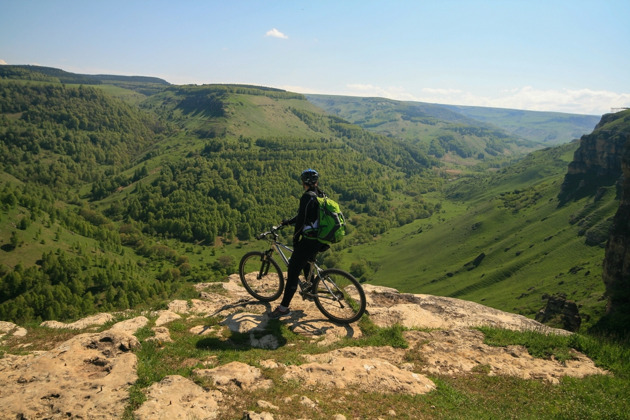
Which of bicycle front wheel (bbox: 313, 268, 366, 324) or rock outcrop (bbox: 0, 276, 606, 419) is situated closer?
rock outcrop (bbox: 0, 276, 606, 419)

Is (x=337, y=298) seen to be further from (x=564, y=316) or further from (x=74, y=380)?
(x=564, y=316)

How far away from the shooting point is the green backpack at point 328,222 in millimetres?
12305

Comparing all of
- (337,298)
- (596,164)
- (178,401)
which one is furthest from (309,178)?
(596,164)

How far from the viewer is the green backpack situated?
40.4ft

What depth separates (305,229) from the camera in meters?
12.7

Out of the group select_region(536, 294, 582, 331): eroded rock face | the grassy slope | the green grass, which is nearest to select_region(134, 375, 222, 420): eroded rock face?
the green grass

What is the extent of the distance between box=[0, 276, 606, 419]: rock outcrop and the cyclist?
2257mm

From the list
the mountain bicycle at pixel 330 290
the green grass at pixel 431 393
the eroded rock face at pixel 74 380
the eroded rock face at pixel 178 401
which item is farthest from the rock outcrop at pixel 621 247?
the eroded rock face at pixel 74 380

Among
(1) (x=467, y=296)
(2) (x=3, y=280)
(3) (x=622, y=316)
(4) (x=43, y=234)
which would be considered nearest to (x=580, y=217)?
(1) (x=467, y=296)

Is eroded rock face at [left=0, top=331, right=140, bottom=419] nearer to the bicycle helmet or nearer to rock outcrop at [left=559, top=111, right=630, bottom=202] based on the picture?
the bicycle helmet

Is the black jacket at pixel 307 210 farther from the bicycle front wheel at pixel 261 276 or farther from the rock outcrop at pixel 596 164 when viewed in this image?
the rock outcrop at pixel 596 164

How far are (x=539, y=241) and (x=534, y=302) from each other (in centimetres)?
6631

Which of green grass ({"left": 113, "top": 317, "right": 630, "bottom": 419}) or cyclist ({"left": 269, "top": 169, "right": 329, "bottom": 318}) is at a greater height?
cyclist ({"left": 269, "top": 169, "right": 329, "bottom": 318})

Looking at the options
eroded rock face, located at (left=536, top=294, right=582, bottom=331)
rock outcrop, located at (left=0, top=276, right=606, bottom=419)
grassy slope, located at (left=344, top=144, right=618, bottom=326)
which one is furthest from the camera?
grassy slope, located at (left=344, top=144, right=618, bottom=326)
